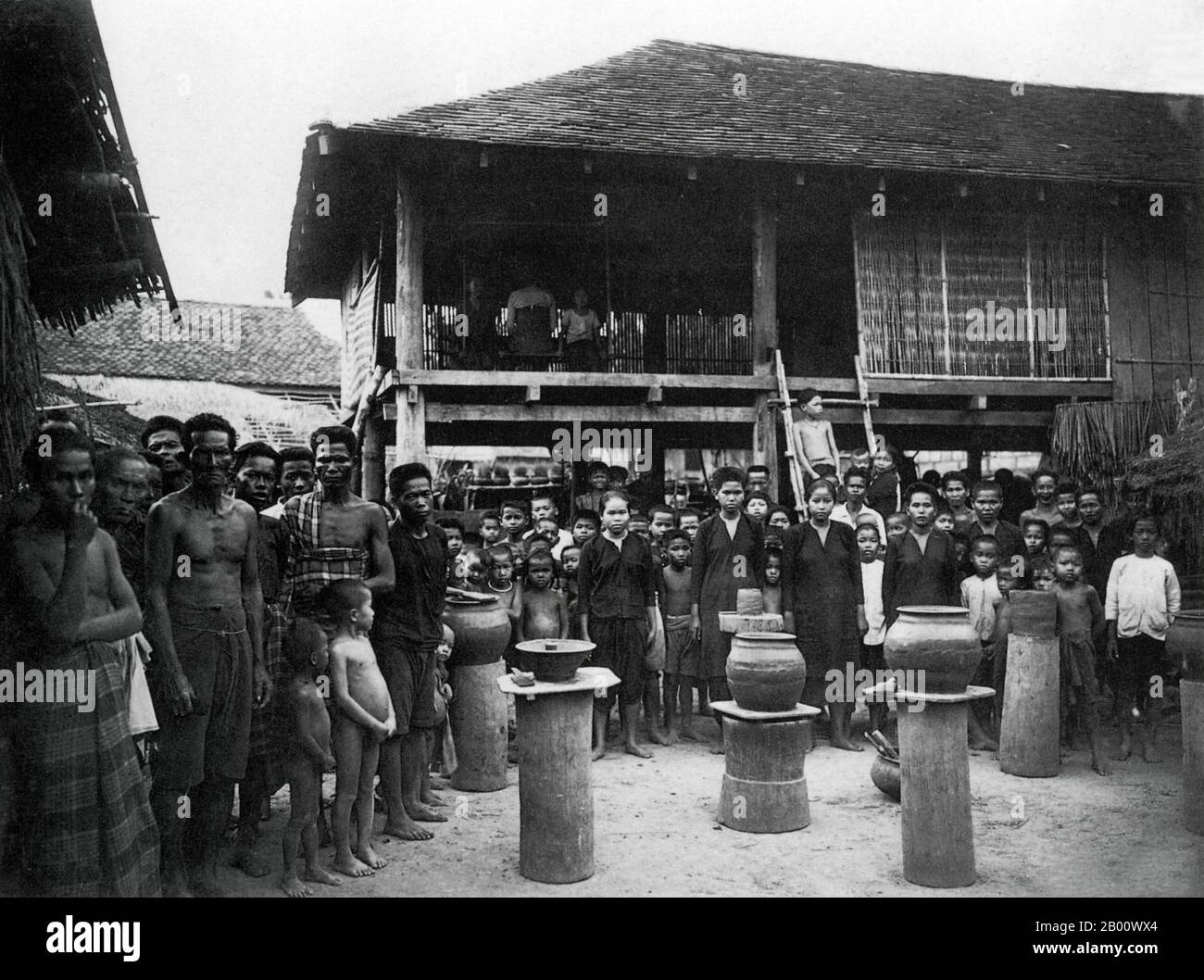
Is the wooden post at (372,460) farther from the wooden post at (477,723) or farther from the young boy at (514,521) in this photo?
the wooden post at (477,723)

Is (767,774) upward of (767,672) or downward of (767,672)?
downward

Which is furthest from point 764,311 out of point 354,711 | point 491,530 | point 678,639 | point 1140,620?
point 354,711

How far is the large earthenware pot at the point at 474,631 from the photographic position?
562 cm

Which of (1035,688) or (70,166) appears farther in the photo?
(1035,688)

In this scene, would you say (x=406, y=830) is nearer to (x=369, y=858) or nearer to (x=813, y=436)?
(x=369, y=858)

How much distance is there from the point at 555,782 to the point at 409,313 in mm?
6412

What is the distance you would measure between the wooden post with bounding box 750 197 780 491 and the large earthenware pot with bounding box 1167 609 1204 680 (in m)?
5.45

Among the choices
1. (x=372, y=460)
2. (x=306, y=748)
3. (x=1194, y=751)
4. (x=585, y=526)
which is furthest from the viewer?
(x=372, y=460)

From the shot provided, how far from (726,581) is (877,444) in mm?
4120

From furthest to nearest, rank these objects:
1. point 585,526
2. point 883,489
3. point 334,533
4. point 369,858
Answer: point 883,489
point 585,526
point 334,533
point 369,858

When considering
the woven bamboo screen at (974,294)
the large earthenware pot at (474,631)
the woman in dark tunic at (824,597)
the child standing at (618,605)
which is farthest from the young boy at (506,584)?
the woven bamboo screen at (974,294)

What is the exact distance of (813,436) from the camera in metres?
9.52

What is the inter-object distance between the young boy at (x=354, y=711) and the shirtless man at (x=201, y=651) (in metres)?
0.36
